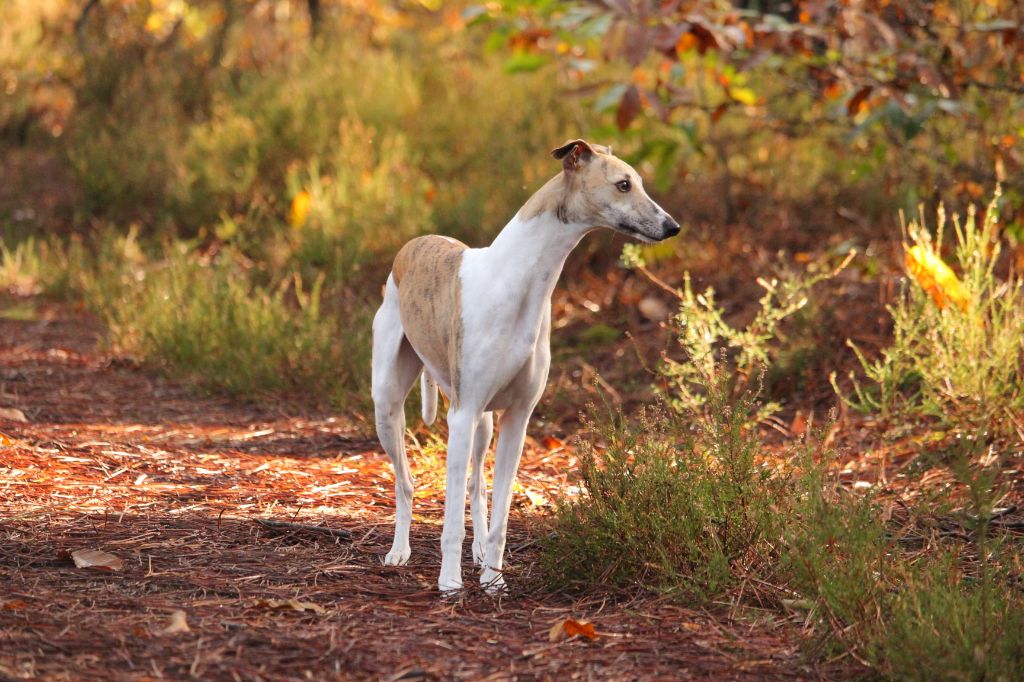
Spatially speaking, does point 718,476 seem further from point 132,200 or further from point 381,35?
point 381,35

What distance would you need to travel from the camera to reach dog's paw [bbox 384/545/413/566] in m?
4.11

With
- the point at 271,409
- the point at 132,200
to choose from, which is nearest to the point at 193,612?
the point at 271,409

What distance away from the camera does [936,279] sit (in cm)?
534

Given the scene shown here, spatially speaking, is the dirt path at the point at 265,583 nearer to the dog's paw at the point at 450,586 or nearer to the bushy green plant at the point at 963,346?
the dog's paw at the point at 450,586

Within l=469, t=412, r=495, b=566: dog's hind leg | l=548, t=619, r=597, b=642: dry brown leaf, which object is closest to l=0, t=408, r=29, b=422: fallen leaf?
l=469, t=412, r=495, b=566: dog's hind leg

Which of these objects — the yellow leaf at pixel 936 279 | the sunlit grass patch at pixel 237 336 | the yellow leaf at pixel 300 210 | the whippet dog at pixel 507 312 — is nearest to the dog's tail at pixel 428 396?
the whippet dog at pixel 507 312

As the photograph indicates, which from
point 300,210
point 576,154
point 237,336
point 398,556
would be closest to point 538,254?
point 576,154

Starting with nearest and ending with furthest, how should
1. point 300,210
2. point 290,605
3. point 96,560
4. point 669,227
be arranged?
1. point 290,605
2. point 669,227
3. point 96,560
4. point 300,210

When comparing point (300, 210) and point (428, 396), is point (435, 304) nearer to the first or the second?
point (428, 396)

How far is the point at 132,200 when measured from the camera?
11.1m

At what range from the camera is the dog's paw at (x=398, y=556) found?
4113mm

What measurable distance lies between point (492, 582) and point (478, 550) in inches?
14.6

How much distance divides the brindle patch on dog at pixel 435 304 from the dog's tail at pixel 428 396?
25cm

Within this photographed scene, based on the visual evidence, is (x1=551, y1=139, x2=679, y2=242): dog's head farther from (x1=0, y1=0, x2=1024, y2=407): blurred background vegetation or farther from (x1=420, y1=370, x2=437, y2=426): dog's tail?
(x1=0, y1=0, x2=1024, y2=407): blurred background vegetation
